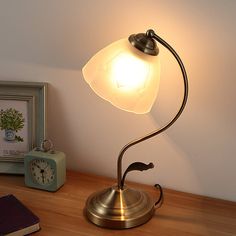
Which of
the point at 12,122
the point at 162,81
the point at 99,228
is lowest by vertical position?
the point at 99,228

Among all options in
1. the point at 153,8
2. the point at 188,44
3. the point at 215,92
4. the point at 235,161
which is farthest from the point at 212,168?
the point at 153,8

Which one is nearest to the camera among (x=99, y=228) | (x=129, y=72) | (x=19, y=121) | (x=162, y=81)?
(x=129, y=72)

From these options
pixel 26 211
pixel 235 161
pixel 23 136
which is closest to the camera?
pixel 26 211

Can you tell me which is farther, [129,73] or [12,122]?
[12,122]

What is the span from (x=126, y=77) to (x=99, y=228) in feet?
1.33

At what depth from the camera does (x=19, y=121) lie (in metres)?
1.27

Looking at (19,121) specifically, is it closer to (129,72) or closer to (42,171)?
(42,171)

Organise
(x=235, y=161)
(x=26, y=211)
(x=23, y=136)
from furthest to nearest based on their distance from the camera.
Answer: (x=23, y=136), (x=235, y=161), (x=26, y=211)

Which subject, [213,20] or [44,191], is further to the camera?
[44,191]

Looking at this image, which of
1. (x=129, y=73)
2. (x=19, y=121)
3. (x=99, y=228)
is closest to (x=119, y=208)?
(x=99, y=228)

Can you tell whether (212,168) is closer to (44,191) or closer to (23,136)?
(44,191)

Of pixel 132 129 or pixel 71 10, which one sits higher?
pixel 71 10

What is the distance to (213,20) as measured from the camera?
3.41 feet

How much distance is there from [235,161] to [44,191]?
59cm
